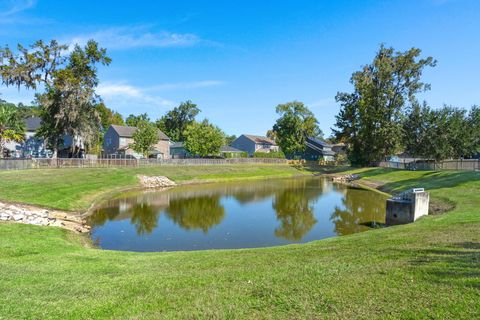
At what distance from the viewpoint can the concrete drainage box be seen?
1816cm

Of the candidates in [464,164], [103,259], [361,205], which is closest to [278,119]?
[464,164]

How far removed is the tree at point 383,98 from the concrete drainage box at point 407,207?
42472 millimetres

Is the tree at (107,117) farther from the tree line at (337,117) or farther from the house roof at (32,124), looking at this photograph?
the house roof at (32,124)

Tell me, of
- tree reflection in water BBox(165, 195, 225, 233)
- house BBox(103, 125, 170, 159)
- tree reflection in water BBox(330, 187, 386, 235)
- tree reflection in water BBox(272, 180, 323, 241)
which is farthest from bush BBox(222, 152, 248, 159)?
tree reflection in water BBox(330, 187, 386, 235)

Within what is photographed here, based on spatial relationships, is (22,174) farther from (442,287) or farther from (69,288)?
(442,287)

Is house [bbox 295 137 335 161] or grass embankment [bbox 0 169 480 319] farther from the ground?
house [bbox 295 137 335 161]

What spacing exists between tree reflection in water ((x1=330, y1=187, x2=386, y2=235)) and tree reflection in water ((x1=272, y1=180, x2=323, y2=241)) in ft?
6.02

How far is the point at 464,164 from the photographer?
47469 mm

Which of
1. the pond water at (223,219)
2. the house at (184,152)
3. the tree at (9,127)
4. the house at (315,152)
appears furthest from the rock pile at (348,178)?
the tree at (9,127)

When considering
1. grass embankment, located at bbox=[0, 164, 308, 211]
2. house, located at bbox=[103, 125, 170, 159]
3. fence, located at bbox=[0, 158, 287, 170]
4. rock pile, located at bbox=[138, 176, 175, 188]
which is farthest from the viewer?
house, located at bbox=[103, 125, 170, 159]

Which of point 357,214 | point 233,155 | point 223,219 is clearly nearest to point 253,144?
point 233,155

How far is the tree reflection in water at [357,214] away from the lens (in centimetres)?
1983

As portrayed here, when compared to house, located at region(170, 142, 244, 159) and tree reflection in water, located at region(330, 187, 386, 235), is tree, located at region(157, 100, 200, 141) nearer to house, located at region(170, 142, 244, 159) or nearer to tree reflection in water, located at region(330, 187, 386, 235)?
house, located at region(170, 142, 244, 159)

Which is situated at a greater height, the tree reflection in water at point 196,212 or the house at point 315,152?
the house at point 315,152
